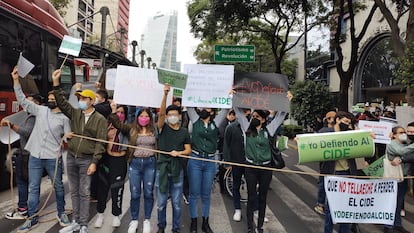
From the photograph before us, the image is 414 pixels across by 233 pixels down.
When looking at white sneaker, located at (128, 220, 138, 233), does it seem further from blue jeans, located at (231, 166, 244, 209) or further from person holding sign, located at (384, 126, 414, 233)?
person holding sign, located at (384, 126, 414, 233)

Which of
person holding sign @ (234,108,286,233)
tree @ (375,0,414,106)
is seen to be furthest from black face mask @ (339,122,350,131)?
tree @ (375,0,414,106)

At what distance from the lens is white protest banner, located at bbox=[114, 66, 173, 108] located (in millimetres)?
4836

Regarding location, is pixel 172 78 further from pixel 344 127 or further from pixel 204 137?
pixel 344 127

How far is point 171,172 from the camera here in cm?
461

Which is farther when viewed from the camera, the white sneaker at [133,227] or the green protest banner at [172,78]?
the white sneaker at [133,227]

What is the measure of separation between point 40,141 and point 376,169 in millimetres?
4781

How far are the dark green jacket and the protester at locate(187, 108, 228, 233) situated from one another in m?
1.14

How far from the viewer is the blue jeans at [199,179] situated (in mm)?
4777

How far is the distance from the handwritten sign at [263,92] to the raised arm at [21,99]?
2.61 metres

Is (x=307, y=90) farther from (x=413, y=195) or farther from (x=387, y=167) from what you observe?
(x=387, y=167)

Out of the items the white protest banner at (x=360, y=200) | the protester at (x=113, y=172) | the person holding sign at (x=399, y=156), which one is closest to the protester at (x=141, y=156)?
the protester at (x=113, y=172)

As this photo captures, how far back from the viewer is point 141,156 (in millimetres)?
4672

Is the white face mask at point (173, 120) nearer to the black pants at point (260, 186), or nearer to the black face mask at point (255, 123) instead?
the black face mask at point (255, 123)

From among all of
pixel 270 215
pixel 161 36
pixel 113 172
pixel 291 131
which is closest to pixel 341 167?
pixel 270 215
